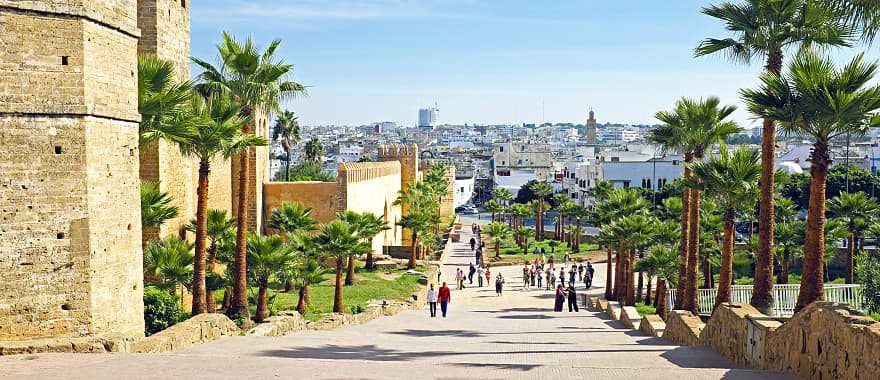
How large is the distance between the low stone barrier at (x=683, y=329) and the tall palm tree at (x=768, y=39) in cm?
133

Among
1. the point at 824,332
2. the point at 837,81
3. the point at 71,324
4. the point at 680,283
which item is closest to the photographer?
the point at 824,332

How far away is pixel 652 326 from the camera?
15539mm

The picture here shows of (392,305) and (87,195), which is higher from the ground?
(87,195)

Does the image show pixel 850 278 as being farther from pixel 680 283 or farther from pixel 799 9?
pixel 799 9

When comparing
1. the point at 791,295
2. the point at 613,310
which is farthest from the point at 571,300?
the point at 791,295


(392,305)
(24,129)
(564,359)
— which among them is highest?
(24,129)

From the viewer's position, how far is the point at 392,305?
78.1ft

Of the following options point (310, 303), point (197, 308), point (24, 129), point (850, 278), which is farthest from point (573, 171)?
point (24, 129)

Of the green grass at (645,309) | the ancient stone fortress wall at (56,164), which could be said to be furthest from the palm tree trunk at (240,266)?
the green grass at (645,309)

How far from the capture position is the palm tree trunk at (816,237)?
1194 centimetres

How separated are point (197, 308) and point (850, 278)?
20.3 metres

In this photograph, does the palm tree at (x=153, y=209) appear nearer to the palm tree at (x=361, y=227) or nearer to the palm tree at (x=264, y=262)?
the palm tree at (x=264, y=262)

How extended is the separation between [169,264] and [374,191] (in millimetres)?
25048

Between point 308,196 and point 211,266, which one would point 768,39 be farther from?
point 308,196
